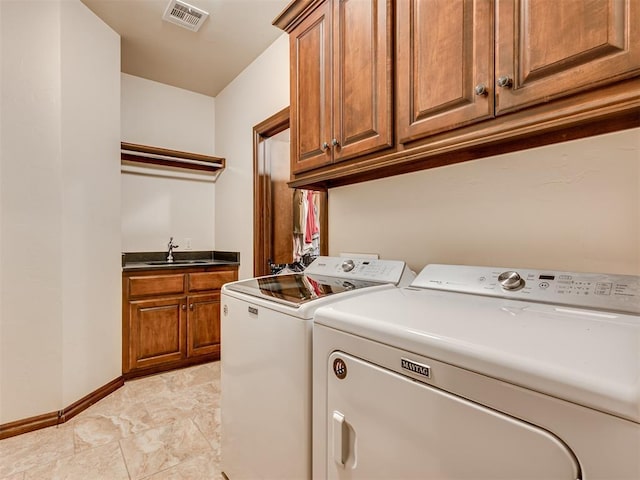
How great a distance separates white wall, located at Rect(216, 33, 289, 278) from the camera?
2594 mm

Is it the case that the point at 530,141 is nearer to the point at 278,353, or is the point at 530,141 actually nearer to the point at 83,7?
the point at 278,353

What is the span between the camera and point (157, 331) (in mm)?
2762

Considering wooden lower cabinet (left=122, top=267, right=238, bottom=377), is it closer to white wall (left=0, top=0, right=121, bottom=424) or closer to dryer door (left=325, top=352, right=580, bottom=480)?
white wall (left=0, top=0, right=121, bottom=424)

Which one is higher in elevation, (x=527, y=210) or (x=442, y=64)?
(x=442, y=64)

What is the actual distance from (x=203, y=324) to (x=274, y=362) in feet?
6.81

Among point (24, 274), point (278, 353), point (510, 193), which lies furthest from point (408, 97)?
point (24, 274)

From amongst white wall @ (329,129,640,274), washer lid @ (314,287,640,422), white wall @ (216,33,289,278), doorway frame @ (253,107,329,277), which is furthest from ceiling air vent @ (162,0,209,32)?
washer lid @ (314,287,640,422)

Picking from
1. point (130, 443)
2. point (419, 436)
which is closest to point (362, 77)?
point (419, 436)

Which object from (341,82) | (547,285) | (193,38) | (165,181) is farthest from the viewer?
(165,181)

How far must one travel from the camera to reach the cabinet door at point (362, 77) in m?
1.27

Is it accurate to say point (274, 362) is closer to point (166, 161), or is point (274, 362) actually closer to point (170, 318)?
point (170, 318)

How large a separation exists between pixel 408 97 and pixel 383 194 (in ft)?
1.91

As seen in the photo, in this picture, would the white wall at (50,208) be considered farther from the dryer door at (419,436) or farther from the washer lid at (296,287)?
the dryer door at (419,436)

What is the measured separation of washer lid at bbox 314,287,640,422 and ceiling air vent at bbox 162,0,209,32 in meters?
2.36
